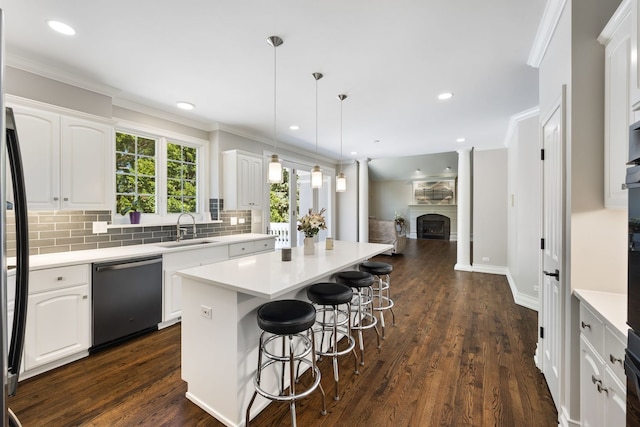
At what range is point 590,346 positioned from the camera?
143 cm

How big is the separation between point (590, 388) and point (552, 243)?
91 cm

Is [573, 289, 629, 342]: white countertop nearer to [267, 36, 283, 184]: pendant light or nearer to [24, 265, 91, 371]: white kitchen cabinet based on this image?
[267, 36, 283, 184]: pendant light

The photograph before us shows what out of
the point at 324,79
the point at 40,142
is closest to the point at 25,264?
the point at 40,142

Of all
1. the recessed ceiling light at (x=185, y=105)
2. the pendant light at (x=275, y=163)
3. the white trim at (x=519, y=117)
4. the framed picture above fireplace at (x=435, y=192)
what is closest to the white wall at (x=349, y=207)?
the white trim at (x=519, y=117)

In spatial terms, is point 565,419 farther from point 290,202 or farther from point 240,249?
→ point 290,202

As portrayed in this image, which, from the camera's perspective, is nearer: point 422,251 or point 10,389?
point 10,389

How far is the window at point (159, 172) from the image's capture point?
10.9ft

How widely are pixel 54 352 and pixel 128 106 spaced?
255cm

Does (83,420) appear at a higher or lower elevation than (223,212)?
lower

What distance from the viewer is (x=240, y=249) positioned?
387 centimetres

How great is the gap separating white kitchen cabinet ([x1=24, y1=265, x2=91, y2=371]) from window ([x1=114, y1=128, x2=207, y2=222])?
1.14m

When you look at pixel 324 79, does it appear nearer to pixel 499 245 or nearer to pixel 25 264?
pixel 25 264

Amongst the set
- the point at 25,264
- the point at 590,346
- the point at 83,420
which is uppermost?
the point at 25,264

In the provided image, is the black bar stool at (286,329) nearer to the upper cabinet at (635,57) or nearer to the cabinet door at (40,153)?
the upper cabinet at (635,57)
